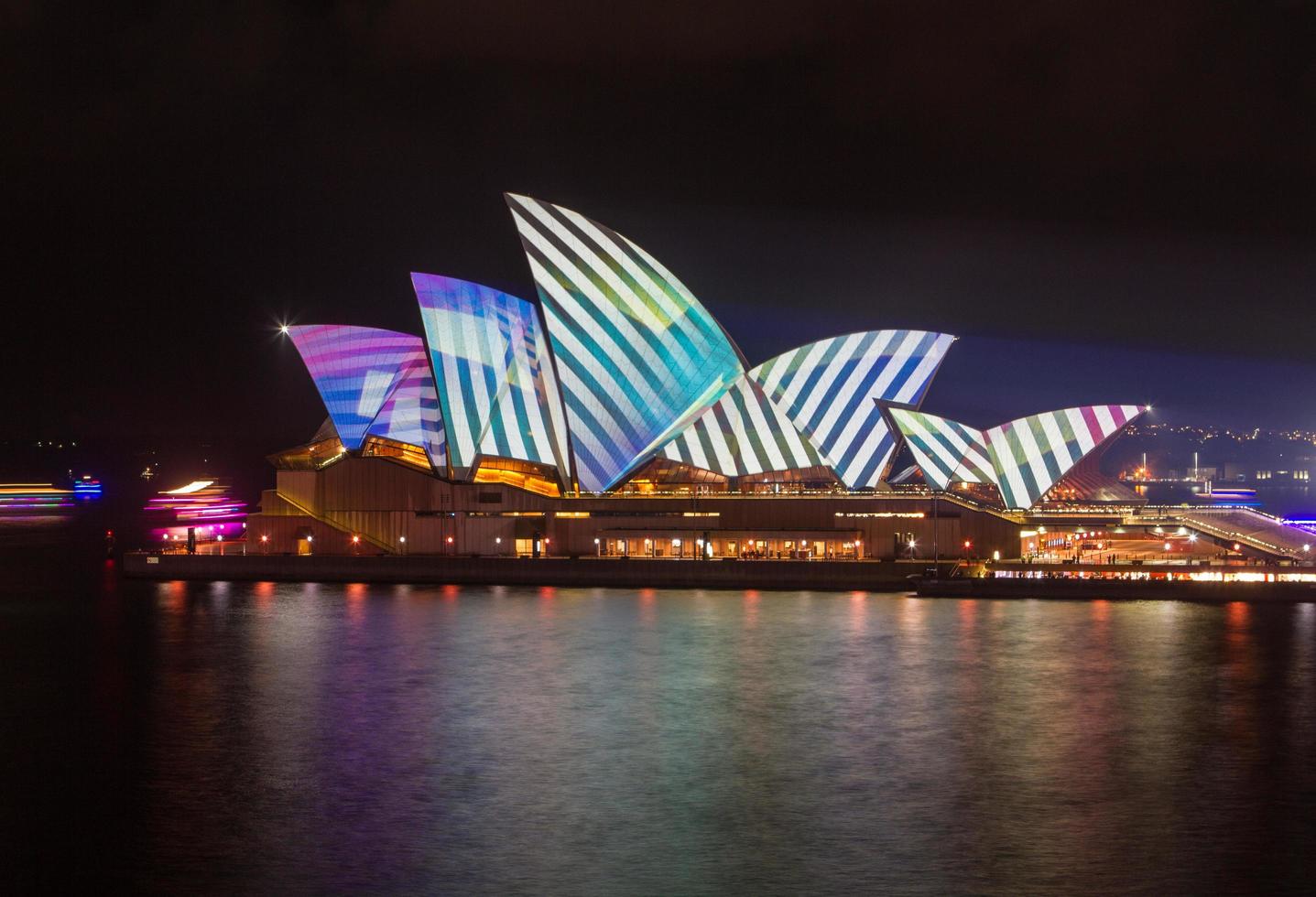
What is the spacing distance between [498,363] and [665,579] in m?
8.64

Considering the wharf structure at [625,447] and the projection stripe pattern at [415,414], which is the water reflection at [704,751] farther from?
the projection stripe pattern at [415,414]

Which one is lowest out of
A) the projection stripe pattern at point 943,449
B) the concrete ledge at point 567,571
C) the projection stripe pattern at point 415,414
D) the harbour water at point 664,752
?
the harbour water at point 664,752

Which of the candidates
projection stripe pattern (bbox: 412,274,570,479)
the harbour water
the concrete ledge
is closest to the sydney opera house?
projection stripe pattern (bbox: 412,274,570,479)

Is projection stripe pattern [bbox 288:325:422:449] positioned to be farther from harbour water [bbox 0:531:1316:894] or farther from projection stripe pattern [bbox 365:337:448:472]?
harbour water [bbox 0:531:1316:894]

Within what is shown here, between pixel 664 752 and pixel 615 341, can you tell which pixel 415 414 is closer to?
pixel 615 341

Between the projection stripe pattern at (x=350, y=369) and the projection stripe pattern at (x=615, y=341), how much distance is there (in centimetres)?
611

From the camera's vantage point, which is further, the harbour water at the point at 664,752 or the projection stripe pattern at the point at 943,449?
the projection stripe pattern at the point at 943,449

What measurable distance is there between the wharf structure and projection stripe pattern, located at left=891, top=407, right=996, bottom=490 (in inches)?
3.3

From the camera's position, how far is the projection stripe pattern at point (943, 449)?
153ft

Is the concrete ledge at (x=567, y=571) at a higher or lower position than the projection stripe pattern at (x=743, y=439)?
lower

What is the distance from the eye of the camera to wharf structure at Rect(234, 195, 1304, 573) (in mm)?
43375

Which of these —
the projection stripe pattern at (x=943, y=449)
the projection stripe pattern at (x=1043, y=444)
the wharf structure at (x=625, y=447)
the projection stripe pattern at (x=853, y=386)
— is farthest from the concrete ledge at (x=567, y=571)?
the projection stripe pattern at (x=1043, y=444)

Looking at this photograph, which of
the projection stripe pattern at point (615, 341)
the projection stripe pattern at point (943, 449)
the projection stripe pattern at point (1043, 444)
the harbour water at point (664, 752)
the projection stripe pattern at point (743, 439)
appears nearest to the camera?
the harbour water at point (664, 752)

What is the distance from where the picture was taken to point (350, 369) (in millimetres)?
45500
